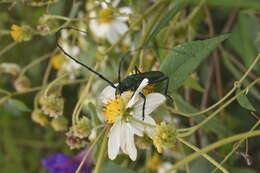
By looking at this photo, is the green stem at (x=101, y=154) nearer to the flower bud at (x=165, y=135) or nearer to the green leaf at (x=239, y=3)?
the flower bud at (x=165, y=135)

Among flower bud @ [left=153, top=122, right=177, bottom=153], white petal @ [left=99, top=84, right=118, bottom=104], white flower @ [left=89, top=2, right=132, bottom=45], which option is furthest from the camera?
white flower @ [left=89, top=2, right=132, bottom=45]

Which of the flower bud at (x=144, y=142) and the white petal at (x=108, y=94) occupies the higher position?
the white petal at (x=108, y=94)

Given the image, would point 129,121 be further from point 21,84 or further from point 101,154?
point 21,84

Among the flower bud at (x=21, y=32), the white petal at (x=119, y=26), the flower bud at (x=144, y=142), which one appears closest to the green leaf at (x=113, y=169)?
the flower bud at (x=144, y=142)

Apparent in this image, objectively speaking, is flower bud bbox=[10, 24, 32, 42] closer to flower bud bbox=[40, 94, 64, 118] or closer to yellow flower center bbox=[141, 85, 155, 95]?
flower bud bbox=[40, 94, 64, 118]

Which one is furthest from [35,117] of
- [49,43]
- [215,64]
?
[49,43]

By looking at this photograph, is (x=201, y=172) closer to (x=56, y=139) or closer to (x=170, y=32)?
(x=170, y=32)

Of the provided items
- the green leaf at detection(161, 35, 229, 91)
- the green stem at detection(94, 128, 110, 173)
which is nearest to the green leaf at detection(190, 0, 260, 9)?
the green leaf at detection(161, 35, 229, 91)

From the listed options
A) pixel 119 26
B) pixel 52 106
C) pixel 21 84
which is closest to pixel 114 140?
pixel 52 106
